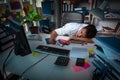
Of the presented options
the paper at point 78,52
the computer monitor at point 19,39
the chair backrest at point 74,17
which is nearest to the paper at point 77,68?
the paper at point 78,52

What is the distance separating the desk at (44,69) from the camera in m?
0.99

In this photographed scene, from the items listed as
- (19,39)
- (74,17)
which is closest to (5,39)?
(19,39)

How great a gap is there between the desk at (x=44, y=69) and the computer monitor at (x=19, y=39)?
0.06 m

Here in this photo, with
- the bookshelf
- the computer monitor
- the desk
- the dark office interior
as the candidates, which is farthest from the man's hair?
the bookshelf

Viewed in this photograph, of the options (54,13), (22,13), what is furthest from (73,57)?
(54,13)

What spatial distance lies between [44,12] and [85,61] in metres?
2.19

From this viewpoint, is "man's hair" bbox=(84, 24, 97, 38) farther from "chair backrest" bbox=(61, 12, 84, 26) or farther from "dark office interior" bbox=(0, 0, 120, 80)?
"chair backrest" bbox=(61, 12, 84, 26)

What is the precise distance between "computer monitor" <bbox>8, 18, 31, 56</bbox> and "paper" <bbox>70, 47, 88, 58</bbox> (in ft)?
1.61

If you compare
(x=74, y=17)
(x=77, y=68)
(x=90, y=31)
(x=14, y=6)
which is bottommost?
(x=77, y=68)

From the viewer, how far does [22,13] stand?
2127 mm

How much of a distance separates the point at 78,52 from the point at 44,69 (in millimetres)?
470

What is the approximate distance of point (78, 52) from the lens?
135 centimetres

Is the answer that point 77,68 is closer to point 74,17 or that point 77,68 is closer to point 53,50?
point 53,50

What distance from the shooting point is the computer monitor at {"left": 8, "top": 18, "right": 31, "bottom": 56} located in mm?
1126
